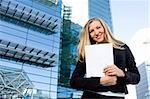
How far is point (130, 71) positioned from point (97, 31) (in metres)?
0.42

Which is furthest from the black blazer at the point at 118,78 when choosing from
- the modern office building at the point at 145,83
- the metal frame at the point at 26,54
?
the modern office building at the point at 145,83

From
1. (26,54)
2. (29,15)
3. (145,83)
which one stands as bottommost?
(145,83)

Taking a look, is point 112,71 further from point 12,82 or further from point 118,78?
point 12,82

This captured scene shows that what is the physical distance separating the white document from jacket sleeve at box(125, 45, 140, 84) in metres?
0.17

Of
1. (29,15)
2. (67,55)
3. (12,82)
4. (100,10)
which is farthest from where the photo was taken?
(100,10)

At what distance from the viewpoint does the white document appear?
193cm

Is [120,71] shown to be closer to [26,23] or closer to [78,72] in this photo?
[78,72]

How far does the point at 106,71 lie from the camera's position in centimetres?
183

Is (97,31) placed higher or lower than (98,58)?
higher

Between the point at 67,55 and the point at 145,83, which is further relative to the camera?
the point at 145,83

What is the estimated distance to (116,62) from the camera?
2043 millimetres

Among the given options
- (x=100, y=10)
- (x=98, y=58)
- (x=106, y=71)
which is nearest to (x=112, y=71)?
(x=106, y=71)

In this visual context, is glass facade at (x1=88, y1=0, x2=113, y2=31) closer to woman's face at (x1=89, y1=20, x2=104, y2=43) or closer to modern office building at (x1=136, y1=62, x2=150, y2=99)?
woman's face at (x1=89, y1=20, x2=104, y2=43)

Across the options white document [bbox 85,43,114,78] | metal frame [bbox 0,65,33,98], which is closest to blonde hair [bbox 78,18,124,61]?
white document [bbox 85,43,114,78]
